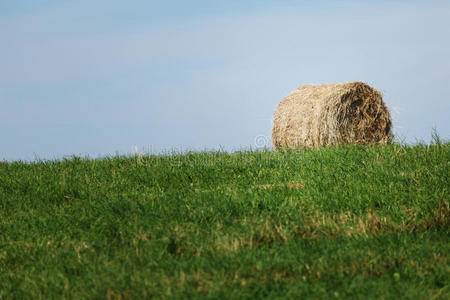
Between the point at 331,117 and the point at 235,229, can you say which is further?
the point at 331,117

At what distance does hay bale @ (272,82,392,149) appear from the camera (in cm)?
1278

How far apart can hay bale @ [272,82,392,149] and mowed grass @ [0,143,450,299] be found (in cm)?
296

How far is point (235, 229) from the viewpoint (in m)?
5.82

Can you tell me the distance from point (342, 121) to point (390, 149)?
2.93 metres

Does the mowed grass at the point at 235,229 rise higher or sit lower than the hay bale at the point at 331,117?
lower

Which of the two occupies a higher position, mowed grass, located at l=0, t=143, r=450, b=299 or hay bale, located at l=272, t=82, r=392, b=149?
hay bale, located at l=272, t=82, r=392, b=149

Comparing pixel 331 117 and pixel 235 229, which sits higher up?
pixel 331 117

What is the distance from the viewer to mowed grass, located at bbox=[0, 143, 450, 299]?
4441mm

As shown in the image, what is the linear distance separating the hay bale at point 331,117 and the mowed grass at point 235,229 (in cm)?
296

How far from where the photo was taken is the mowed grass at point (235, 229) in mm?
4441

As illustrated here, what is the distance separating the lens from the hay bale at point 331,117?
12.8 metres

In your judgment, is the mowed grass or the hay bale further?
the hay bale

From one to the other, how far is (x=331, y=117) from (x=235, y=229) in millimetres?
7580

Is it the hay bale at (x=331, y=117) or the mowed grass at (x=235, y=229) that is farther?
the hay bale at (x=331, y=117)
